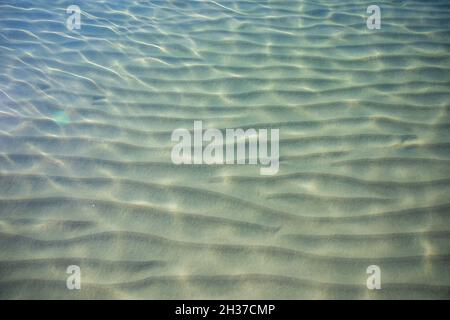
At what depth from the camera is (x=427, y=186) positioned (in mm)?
2416

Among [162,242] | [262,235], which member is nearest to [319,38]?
[262,235]

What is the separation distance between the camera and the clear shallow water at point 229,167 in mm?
2070

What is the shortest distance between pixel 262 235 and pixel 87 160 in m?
1.46

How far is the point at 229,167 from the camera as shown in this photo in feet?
8.60

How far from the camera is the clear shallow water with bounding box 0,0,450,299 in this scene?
207cm

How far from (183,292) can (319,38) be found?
3.22 metres

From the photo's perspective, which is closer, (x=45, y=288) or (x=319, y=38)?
(x=45, y=288)
